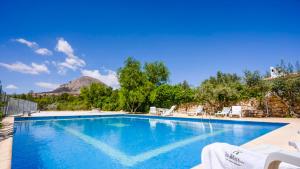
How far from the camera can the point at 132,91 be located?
2014cm

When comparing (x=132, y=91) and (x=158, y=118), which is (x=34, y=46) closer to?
(x=132, y=91)

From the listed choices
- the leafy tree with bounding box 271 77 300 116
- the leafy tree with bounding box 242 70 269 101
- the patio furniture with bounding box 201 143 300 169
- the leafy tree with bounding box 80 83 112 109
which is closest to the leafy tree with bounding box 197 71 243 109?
the leafy tree with bounding box 242 70 269 101

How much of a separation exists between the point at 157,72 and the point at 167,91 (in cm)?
629

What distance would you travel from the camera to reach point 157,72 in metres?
26.8

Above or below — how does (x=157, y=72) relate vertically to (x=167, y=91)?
above

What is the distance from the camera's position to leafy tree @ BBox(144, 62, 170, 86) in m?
26.4

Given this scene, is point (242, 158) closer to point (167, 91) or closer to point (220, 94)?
point (220, 94)

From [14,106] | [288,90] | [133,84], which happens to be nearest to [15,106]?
[14,106]

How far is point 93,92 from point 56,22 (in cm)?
1210

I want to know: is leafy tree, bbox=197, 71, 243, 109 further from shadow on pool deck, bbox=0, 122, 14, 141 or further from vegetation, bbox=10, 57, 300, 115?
shadow on pool deck, bbox=0, 122, 14, 141

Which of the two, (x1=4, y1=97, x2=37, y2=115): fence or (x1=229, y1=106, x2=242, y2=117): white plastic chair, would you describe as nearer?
(x1=229, y1=106, x2=242, y2=117): white plastic chair

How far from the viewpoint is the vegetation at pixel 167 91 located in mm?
13039

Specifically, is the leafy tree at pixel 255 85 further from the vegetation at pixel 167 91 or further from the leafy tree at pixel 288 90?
the leafy tree at pixel 288 90

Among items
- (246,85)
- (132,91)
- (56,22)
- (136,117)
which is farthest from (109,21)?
(246,85)
